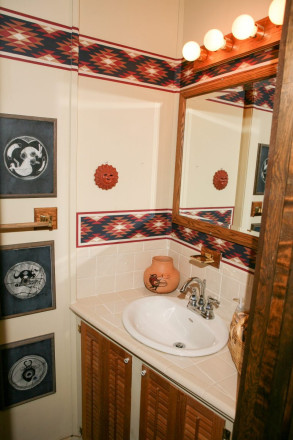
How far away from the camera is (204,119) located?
1874 mm

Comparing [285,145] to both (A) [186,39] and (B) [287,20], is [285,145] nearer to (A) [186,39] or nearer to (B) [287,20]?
(B) [287,20]

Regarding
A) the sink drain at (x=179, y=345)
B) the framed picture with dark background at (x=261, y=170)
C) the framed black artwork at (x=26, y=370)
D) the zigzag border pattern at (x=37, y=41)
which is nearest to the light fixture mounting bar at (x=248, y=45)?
the framed picture with dark background at (x=261, y=170)

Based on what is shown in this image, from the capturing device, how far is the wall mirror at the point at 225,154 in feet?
5.11

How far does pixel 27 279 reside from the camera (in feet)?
5.57

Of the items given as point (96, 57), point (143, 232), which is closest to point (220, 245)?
point (143, 232)

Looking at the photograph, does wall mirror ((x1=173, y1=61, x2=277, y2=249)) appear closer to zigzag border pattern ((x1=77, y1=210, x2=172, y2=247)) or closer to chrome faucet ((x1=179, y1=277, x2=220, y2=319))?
zigzag border pattern ((x1=77, y1=210, x2=172, y2=247))

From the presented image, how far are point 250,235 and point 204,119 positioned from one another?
0.75 metres

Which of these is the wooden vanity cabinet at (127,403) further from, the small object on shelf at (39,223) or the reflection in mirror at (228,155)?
the reflection in mirror at (228,155)

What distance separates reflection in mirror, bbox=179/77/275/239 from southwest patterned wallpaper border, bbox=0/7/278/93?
4.8 inches

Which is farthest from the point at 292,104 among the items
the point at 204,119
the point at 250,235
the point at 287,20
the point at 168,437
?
the point at 168,437

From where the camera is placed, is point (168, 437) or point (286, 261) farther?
point (168, 437)

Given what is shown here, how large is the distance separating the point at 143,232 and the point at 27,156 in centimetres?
83

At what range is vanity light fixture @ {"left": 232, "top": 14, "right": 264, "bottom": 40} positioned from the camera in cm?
139

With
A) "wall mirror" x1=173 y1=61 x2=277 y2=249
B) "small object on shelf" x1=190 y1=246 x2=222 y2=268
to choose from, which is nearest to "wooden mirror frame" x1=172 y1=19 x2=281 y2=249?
"wall mirror" x1=173 y1=61 x2=277 y2=249
